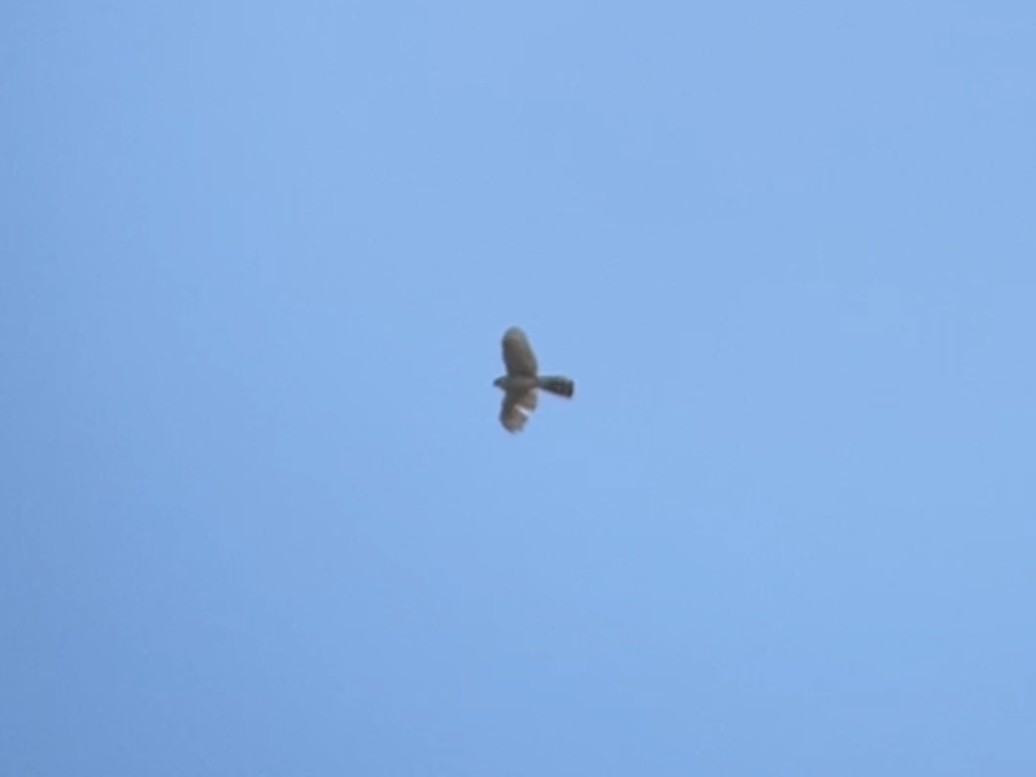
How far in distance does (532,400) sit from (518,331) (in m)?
0.59

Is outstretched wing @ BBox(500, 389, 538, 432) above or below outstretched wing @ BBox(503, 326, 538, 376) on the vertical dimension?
below

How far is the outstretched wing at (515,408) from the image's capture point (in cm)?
1620

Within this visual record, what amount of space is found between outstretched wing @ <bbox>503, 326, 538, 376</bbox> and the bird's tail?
7.2 inches

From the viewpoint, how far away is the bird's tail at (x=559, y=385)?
1591 centimetres

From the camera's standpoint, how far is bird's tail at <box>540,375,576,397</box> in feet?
52.2

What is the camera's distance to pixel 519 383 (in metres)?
16.2

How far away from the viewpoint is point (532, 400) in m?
16.3

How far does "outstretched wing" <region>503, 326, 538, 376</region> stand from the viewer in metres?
16.1

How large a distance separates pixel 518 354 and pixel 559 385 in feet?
1.41

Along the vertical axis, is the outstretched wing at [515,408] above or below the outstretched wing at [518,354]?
below

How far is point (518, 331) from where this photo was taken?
1611 centimetres

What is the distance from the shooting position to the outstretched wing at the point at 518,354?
52.7ft

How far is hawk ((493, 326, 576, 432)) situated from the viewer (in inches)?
631

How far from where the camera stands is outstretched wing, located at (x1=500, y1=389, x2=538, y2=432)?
1620 centimetres
